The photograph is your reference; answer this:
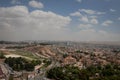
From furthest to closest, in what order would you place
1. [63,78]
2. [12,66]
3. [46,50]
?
[46,50], [12,66], [63,78]

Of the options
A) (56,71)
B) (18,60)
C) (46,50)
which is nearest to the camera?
(56,71)

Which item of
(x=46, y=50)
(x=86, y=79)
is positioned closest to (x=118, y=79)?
(x=86, y=79)

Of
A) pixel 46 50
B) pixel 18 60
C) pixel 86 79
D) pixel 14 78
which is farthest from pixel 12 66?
pixel 46 50

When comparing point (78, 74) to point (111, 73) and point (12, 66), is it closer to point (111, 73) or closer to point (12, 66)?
point (111, 73)

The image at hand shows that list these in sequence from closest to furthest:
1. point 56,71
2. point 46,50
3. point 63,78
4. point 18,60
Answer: point 63,78 < point 56,71 < point 18,60 < point 46,50

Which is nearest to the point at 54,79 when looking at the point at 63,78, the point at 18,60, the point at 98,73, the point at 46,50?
the point at 63,78

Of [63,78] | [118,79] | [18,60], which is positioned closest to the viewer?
[118,79]

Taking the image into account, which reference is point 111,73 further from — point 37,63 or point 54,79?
point 37,63

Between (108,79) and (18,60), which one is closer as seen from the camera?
(108,79)

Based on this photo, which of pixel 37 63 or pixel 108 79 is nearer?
pixel 108 79
